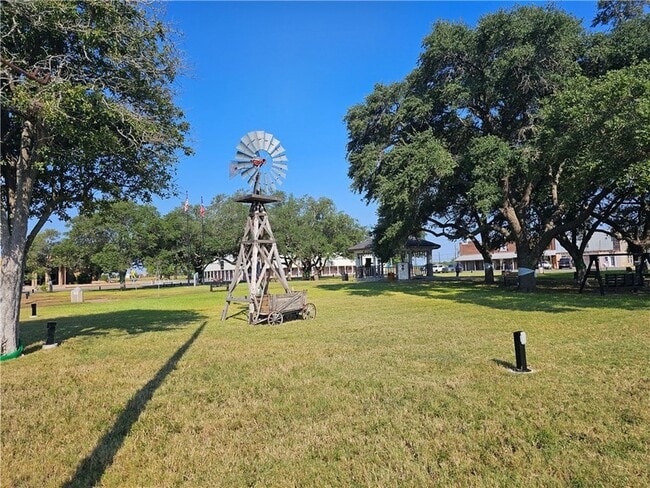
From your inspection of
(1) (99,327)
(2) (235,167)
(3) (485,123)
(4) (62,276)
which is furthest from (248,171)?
(4) (62,276)

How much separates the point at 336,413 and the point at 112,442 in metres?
2.37

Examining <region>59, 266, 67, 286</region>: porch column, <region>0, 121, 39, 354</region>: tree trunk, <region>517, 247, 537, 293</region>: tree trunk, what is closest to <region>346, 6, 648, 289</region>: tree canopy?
Result: <region>517, 247, 537, 293</region>: tree trunk

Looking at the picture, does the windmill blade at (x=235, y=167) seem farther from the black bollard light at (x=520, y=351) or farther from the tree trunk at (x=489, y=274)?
the tree trunk at (x=489, y=274)

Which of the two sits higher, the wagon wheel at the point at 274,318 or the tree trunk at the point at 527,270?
the tree trunk at the point at 527,270

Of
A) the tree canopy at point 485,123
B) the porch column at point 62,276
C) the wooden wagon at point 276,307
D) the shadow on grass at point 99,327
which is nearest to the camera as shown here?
the shadow on grass at point 99,327

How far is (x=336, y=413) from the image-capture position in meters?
4.99

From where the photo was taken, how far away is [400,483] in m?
3.43

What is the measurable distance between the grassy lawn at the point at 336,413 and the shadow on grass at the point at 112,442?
0.02 metres

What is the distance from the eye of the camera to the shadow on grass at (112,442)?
3.67 metres

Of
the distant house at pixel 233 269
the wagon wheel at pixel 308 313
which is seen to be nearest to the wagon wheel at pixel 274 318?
the wagon wheel at pixel 308 313

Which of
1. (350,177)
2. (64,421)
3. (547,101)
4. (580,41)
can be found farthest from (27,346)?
(580,41)

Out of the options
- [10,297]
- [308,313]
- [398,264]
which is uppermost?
[398,264]

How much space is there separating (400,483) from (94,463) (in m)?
2.74

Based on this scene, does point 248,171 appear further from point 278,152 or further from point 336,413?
point 336,413
